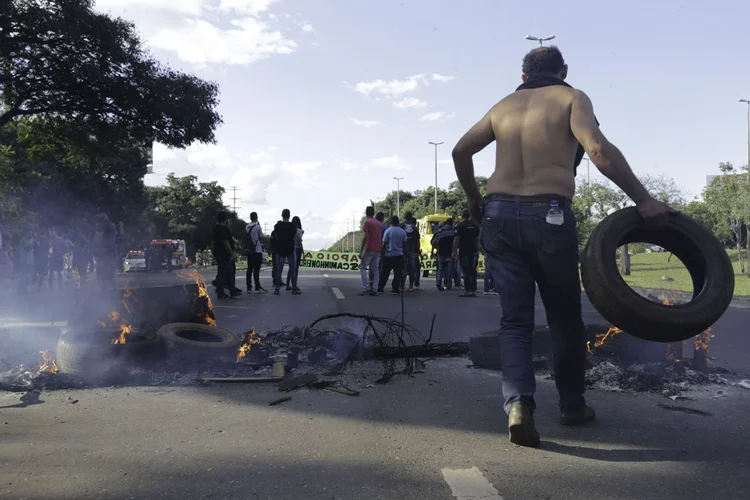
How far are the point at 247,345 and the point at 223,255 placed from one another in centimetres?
756

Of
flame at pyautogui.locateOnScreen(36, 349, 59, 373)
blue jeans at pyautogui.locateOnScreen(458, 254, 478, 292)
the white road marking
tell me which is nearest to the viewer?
the white road marking

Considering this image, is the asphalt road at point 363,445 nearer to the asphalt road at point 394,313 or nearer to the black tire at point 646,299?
the black tire at point 646,299

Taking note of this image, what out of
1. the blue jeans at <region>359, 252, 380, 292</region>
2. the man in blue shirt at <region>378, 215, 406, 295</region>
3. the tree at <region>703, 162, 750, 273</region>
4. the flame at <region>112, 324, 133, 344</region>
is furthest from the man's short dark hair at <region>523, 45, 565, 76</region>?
the tree at <region>703, 162, 750, 273</region>

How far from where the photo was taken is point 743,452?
3330 mm

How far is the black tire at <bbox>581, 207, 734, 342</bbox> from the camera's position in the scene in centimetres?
348

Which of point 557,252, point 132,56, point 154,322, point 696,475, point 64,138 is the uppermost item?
point 132,56

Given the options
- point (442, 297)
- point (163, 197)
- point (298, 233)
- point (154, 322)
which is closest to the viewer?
point (154, 322)

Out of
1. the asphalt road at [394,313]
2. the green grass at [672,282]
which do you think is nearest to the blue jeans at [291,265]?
the asphalt road at [394,313]

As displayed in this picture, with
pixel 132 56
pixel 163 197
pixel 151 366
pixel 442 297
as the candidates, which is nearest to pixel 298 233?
pixel 442 297

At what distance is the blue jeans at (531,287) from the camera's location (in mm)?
3508

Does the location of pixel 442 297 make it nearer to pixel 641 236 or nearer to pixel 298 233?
pixel 298 233

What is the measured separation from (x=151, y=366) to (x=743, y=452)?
4421mm

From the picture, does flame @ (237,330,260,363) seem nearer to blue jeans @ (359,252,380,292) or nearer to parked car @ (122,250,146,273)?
blue jeans @ (359,252,380,292)

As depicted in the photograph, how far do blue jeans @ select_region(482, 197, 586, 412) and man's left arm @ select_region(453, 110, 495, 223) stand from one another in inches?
8.3
